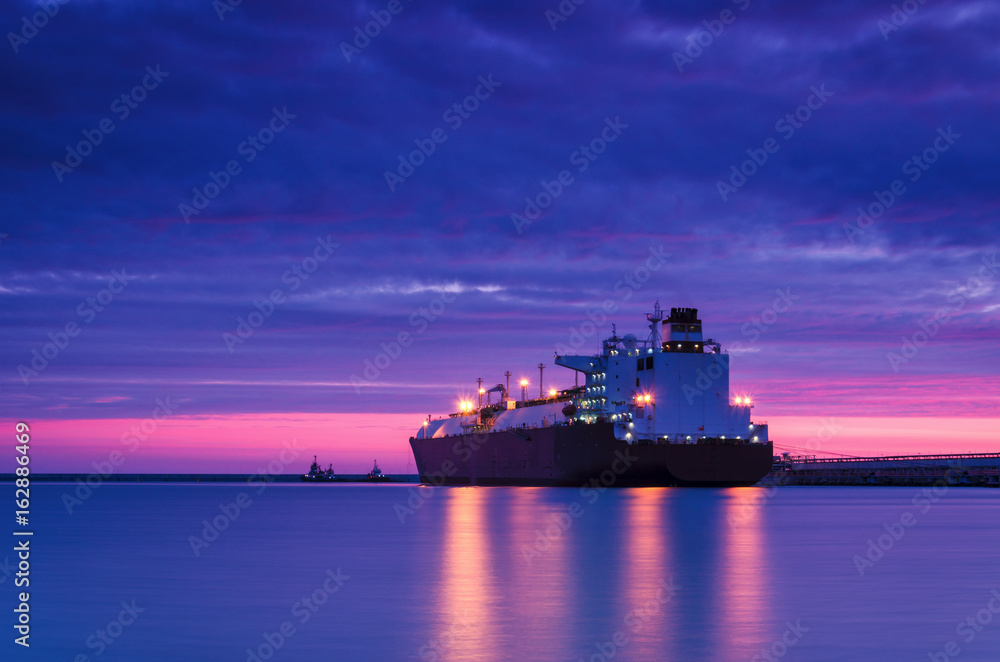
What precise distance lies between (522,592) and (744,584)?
5.62 m

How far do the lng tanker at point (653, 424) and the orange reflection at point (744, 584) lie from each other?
26.7 meters

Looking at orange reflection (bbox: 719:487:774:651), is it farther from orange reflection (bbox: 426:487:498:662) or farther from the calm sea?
orange reflection (bbox: 426:487:498:662)

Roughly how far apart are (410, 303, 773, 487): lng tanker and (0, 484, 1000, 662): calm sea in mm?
27246

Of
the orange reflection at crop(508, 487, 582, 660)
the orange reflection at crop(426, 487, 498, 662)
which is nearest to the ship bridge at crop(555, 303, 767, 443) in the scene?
the orange reflection at crop(508, 487, 582, 660)

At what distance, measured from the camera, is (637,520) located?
1784 inches

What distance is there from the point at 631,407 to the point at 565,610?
58206 millimetres

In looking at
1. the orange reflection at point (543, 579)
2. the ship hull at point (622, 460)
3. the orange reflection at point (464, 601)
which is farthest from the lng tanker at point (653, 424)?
the orange reflection at point (464, 601)

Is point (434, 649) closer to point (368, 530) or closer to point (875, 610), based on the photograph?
point (875, 610)

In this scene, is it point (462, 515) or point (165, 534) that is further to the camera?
point (462, 515)

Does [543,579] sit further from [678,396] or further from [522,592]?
[678,396]

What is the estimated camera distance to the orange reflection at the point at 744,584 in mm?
18812

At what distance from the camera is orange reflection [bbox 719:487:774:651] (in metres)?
18.8

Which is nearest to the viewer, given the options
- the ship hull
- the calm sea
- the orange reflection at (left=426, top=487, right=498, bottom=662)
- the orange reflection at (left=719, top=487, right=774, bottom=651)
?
the orange reflection at (left=426, top=487, right=498, bottom=662)

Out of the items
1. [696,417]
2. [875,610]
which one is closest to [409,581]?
[875,610]
